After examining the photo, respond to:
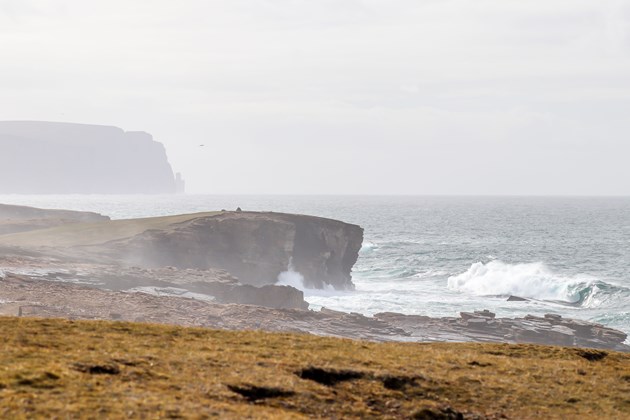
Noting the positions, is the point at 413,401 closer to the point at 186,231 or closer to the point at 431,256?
the point at 186,231

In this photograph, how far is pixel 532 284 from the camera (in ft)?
336

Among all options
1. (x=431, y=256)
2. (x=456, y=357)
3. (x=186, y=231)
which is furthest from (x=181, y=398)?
(x=431, y=256)

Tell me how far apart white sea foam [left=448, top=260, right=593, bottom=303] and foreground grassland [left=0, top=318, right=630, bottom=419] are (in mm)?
69779

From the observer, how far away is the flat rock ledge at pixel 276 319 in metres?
45.0

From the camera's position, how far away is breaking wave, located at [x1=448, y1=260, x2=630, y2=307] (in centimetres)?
9181

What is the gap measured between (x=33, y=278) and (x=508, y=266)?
7644cm

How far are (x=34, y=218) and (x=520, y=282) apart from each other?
65.4 metres

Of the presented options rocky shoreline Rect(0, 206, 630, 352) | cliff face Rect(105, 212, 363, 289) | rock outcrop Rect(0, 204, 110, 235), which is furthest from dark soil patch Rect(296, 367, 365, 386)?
rock outcrop Rect(0, 204, 110, 235)

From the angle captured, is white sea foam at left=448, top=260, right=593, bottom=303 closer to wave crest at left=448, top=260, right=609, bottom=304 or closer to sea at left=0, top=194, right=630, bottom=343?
wave crest at left=448, top=260, right=609, bottom=304

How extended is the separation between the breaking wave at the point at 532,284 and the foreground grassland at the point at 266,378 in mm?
67299

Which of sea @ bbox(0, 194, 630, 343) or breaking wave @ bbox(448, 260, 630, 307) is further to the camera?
breaking wave @ bbox(448, 260, 630, 307)

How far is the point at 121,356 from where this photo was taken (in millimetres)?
21344

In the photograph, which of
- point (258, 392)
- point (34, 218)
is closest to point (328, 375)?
point (258, 392)

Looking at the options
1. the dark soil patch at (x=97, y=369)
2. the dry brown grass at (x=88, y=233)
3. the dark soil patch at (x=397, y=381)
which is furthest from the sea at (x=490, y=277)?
the dark soil patch at (x=97, y=369)
